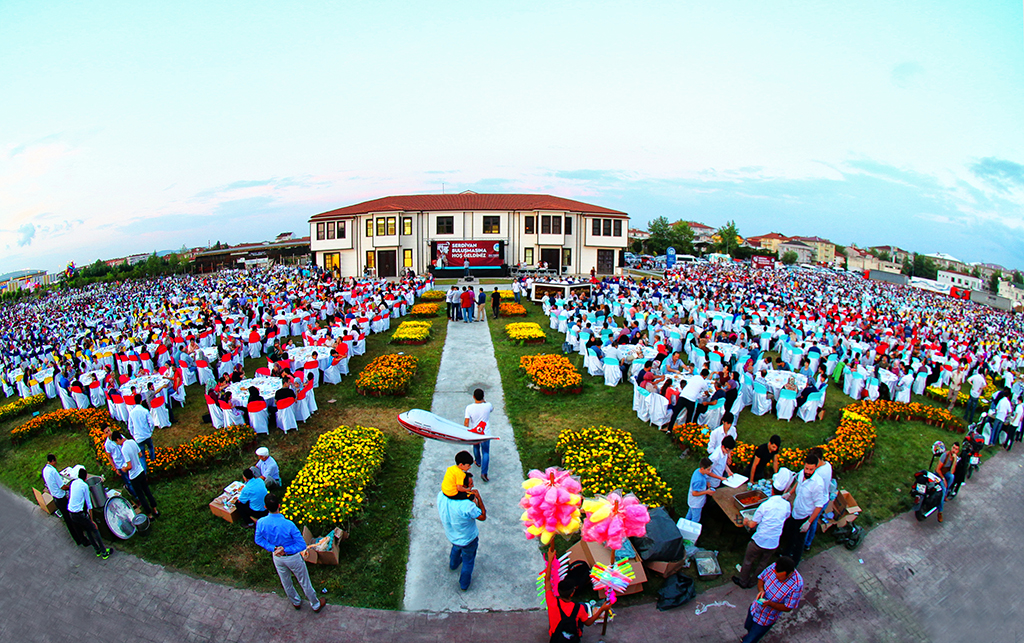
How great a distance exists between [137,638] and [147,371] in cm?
961

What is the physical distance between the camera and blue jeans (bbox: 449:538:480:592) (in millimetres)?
5418

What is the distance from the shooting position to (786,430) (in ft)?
36.2

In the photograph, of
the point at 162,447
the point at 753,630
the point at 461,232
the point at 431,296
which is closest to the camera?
the point at 753,630

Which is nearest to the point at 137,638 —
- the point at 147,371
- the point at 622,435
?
the point at 622,435

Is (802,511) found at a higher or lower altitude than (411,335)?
lower

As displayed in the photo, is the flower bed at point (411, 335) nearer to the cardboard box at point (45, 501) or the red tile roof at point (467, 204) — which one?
the cardboard box at point (45, 501)

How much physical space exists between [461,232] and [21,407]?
2870cm

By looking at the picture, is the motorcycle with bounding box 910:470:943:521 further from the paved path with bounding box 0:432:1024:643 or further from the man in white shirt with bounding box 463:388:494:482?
the man in white shirt with bounding box 463:388:494:482

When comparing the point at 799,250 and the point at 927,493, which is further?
the point at 799,250

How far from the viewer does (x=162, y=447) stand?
9.92 metres

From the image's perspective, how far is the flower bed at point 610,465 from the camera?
6.95m

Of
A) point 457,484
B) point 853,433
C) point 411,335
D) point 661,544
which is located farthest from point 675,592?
point 411,335

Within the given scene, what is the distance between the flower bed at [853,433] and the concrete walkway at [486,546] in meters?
3.63

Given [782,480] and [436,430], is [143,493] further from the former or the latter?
[782,480]
